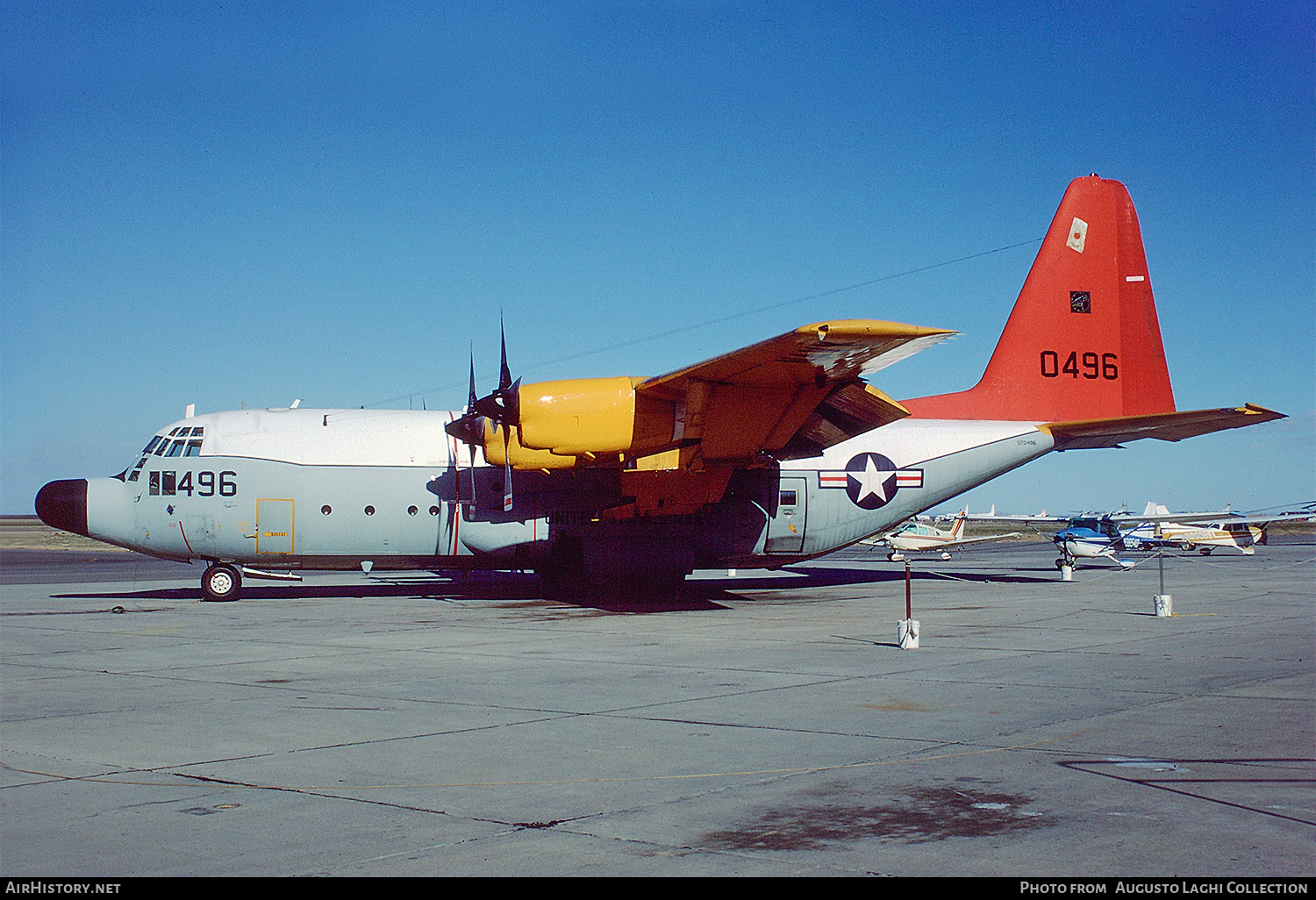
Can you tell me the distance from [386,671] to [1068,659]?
758 centimetres

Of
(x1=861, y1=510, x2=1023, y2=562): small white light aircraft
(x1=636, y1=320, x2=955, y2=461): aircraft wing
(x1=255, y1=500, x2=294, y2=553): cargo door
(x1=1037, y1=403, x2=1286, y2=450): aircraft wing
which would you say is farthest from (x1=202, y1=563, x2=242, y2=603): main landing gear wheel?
(x1=861, y1=510, x2=1023, y2=562): small white light aircraft

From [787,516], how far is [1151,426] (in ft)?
Result: 24.4

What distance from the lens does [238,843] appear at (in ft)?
16.4

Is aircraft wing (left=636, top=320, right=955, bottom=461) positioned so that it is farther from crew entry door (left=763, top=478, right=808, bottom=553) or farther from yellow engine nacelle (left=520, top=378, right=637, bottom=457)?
crew entry door (left=763, top=478, right=808, bottom=553)

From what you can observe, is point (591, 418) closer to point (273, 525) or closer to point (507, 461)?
point (507, 461)

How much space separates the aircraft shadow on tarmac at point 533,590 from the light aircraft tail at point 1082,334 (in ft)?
17.8

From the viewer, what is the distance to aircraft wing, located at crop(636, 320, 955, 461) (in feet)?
45.6

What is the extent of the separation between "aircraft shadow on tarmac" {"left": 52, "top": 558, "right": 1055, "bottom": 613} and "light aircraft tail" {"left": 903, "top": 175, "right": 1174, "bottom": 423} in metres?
5.44

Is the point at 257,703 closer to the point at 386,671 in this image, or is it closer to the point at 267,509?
the point at 386,671
